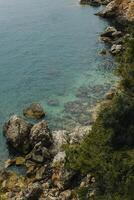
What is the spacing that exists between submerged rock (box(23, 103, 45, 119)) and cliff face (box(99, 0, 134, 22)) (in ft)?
141

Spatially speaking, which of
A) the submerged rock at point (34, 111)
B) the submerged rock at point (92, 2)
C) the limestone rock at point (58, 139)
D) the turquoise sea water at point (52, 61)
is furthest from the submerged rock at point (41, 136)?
the submerged rock at point (92, 2)

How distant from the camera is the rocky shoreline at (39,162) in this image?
42.4 meters

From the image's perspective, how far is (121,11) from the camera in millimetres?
100125

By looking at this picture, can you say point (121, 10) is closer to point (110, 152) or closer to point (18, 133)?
point (18, 133)

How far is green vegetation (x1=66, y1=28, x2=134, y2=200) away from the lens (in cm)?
3341

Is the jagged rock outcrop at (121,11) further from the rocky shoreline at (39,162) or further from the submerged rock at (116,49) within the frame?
the rocky shoreline at (39,162)

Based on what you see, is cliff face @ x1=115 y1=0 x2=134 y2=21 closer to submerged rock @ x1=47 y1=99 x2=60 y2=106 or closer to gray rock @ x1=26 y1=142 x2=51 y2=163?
submerged rock @ x1=47 y1=99 x2=60 y2=106

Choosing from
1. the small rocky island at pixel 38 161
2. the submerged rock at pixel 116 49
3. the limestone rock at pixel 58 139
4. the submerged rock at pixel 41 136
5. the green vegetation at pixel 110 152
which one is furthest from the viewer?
the submerged rock at pixel 116 49

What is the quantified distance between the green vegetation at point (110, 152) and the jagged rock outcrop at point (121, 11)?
62.4m

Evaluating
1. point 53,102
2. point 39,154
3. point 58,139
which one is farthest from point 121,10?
point 39,154

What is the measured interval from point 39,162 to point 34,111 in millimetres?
13849

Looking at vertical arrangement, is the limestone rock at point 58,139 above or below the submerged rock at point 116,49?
below

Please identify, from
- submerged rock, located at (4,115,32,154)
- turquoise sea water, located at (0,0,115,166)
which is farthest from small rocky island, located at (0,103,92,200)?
turquoise sea water, located at (0,0,115,166)

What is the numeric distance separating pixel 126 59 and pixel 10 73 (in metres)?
33.4
